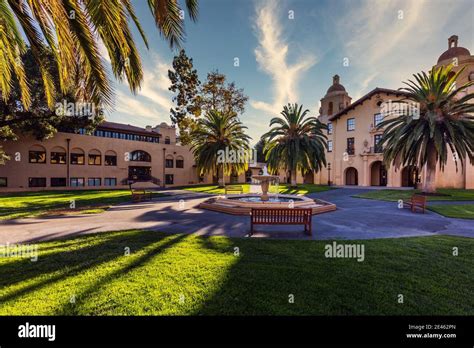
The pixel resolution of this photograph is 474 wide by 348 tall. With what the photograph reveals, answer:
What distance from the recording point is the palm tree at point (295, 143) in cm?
2680

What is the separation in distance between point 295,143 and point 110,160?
27.6m

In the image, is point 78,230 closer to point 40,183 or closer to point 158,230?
point 158,230

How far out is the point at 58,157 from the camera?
1115 inches

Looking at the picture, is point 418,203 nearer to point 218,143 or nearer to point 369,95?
point 218,143

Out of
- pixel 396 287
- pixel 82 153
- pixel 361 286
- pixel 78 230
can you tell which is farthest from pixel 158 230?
pixel 82 153

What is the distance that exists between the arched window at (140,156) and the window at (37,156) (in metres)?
10.5

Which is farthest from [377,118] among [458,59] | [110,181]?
[110,181]

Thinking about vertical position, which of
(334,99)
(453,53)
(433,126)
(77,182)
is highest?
(453,53)

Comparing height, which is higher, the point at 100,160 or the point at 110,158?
the point at 110,158

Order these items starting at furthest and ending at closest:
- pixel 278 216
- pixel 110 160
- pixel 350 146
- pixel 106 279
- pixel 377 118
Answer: pixel 350 146
pixel 377 118
pixel 110 160
pixel 278 216
pixel 106 279

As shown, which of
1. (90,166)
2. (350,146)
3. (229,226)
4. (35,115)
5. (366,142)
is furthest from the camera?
(350,146)

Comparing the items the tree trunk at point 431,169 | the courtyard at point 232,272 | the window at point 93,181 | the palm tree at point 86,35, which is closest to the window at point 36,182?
the window at point 93,181

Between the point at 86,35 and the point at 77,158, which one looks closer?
the point at 86,35

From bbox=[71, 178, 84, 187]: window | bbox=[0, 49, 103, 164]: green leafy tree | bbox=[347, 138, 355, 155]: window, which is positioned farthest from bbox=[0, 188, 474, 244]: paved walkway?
bbox=[347, 138, 355, 155]: window
